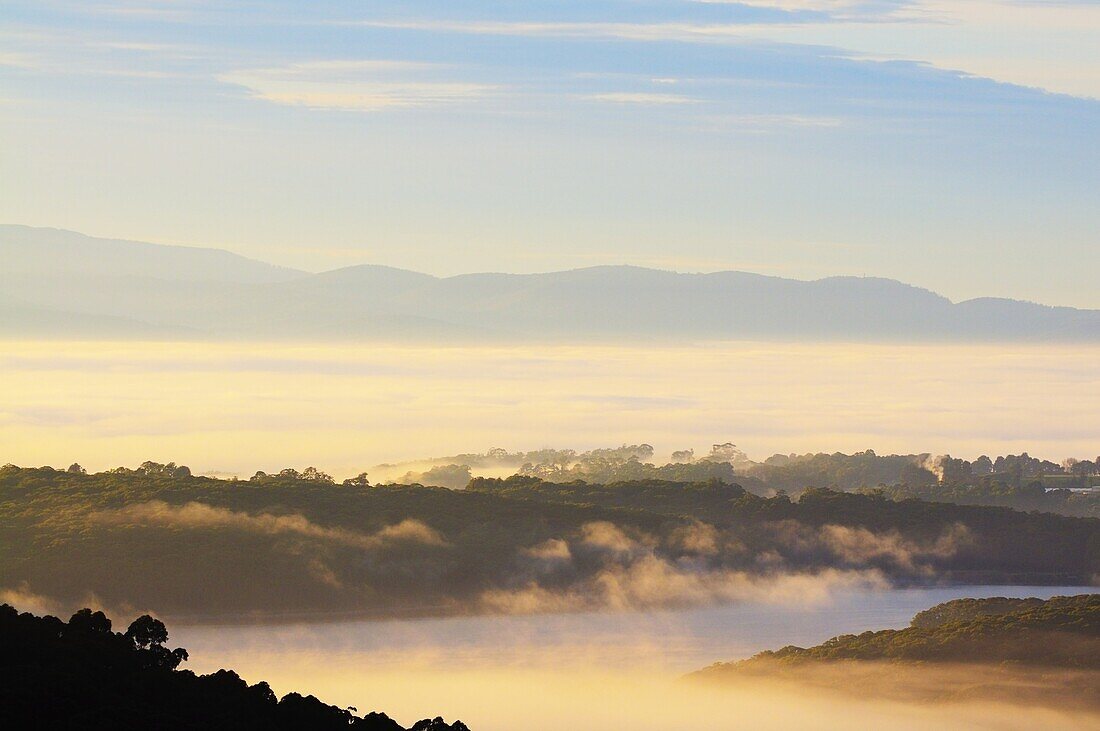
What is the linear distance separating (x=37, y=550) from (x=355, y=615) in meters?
27.8

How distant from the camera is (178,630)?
153 meters

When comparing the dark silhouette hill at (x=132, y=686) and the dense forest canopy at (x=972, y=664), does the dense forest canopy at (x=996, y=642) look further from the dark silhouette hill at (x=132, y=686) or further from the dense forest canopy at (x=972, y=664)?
the dark silhouette hill at (x=132, y=686)

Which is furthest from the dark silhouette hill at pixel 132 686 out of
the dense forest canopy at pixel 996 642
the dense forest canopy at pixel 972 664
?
the dense forest canopy at pixel 996 642

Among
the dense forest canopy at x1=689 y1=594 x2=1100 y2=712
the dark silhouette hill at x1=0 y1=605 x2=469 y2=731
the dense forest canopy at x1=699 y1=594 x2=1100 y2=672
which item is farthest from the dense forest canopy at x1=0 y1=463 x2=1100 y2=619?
the dark silhouette hill at x1=0 y1=605 x2=469 y2=731

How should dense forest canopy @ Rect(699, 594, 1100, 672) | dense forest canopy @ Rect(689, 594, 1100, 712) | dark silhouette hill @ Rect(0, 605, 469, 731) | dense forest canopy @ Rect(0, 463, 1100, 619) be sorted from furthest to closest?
dense forest canopy @ Rect(0, 463, 1100, 619) < dense forest canopy @ Rect(699, 594, 1100, 672) < dense forest canopy @ Rect(689, 594, 1100, 712) < dark silhouette hill @ Rect(0, 605, 469, 731)

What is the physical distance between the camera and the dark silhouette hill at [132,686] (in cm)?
5081

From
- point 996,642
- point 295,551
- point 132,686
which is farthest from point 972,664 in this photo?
point 132,686

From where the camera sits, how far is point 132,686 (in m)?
55.3

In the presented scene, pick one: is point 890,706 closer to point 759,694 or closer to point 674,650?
point 759,694

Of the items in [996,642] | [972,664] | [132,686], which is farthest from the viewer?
[996,642]

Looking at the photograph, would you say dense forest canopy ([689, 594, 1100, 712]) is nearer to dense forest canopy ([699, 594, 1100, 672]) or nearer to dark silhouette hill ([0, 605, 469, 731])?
dense forest canopy ([699, 594, 1100, 672])

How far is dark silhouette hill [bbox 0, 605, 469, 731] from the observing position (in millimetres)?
50812

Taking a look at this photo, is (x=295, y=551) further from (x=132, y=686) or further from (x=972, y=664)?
(x=132, y=686)

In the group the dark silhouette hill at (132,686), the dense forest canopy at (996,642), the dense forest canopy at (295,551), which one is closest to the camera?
the dark silhouette hill at (132,686)
